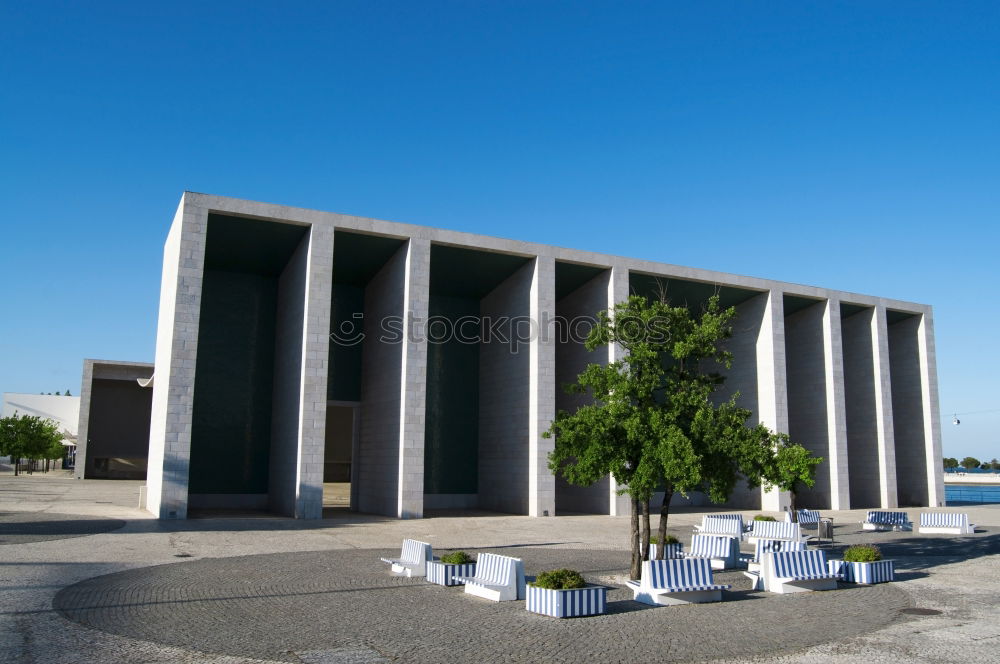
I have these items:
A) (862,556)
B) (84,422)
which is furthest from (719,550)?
(84,422)

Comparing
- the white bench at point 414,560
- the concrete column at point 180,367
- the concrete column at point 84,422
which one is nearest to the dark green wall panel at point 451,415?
the concrete column at point 180,367

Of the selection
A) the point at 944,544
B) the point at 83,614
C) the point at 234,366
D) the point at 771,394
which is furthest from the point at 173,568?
the point at 771,394

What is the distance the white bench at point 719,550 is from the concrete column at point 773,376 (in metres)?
19.6

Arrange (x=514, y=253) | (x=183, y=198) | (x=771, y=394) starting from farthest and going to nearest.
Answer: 1. (x=771, y=394)
2. (x=514, y=253)
3. (x=183, y=198)

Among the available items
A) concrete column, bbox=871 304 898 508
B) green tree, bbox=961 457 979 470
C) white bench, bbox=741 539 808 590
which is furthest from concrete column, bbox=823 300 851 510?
green tree, bbox=961 457 979 470

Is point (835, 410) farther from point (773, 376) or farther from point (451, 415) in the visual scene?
point (451, 415)

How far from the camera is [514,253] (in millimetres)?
32375

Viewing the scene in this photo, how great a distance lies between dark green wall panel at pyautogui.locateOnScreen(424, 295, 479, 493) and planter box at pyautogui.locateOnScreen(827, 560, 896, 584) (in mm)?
22825

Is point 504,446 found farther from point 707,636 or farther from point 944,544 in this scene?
point 707,636

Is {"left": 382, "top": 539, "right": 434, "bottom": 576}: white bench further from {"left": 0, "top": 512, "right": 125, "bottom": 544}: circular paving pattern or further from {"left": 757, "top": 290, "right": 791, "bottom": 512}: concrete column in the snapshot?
{"left": 757, "top": 290, "right": 791, "bottom": 512}: concrete column

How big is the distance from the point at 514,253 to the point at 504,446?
890cm

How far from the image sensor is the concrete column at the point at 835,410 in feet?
125

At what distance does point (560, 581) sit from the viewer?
12.3 m

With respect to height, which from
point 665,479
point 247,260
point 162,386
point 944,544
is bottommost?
point 944,544
